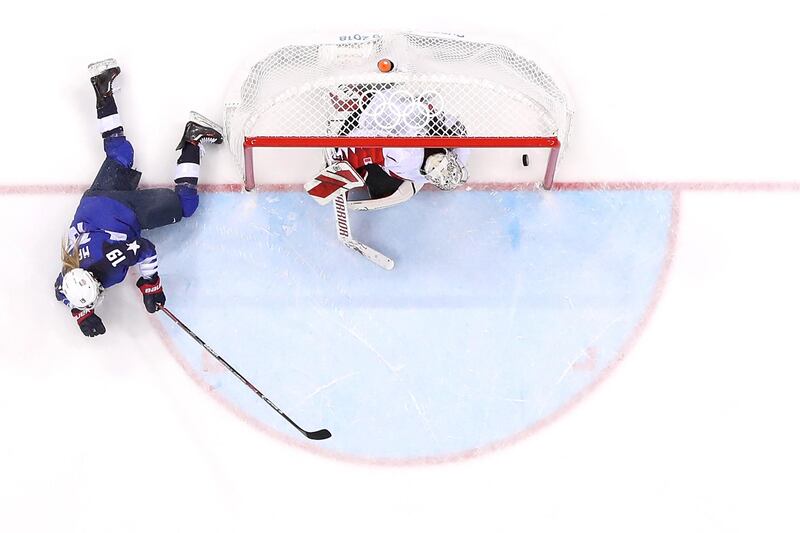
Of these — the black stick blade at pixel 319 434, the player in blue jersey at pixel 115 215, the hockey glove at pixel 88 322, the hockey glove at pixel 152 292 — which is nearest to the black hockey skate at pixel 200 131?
the player in blue jersey at pixel 115 215

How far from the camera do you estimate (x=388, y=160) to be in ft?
12.1

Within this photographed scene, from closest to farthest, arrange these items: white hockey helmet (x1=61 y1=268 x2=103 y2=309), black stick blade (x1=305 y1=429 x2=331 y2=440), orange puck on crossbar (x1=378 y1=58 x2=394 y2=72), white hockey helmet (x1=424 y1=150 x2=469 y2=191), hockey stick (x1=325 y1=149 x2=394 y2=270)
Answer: orange puck on crossbar (x1=378 y1=58 x2=394 y2=72), white hockey helmet (x1=424 y1=150 x2=469 y2=191), white hockey helmet (x1=61 y1=268 x2=103 y2=309), hockey stick (x1=325 y1=149 x2=394 y2=270), black stick blade (x1=305 y1=429 x2=331 y2=440)

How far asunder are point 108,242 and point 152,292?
12.2 inches

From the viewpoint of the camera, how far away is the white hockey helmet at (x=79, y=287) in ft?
12.3

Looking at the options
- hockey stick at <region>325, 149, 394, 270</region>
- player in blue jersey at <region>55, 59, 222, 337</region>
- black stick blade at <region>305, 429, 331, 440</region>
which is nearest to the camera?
player in blue jersey at <region>55, 59, 222, 337</region>

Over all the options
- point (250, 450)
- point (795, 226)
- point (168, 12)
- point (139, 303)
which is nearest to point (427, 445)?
point (250, 450)

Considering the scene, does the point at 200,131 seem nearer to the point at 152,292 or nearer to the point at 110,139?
the point at 110,139

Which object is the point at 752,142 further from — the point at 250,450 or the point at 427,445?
the point at 250,450

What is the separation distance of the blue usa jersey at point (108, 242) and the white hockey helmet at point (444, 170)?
1.33m

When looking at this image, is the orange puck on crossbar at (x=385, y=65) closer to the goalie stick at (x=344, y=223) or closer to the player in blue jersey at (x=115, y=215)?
the goalie stick at (x=344, y=223)

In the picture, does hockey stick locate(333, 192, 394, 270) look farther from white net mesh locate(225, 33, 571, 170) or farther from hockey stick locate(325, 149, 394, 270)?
white net mesh locate(225, 33, 571, 170)

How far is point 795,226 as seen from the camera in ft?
13.7

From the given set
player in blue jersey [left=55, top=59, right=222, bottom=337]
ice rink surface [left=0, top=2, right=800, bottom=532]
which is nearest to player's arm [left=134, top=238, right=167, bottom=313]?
player in blue jersey [left=55, top=59, right=222, bottom=337]

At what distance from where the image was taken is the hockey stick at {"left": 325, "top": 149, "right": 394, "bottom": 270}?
3.96 meters
